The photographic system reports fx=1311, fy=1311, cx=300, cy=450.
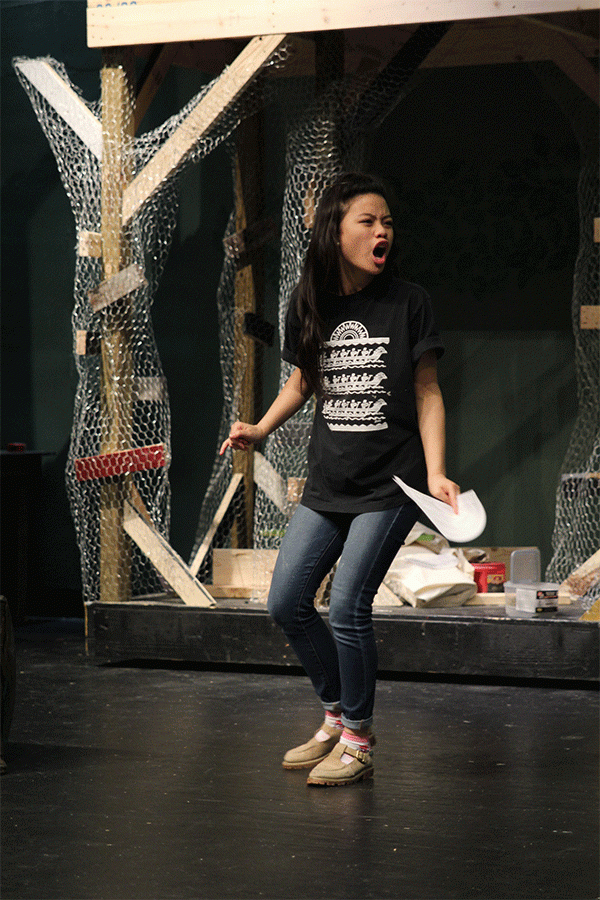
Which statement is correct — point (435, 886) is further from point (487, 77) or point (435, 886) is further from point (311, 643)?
point (487, 77)

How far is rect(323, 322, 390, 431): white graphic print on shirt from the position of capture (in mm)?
3742

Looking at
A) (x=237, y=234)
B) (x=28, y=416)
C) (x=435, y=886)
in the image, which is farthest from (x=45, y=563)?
(x=435, y=886)

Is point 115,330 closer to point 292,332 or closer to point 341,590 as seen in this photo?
point 292,332

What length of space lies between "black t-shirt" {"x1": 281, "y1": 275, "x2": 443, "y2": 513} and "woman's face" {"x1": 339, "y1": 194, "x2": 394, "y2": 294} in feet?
0.23

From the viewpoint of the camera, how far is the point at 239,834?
3.34 metres

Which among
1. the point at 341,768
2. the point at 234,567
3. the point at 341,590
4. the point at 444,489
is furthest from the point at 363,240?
the point at 234,567

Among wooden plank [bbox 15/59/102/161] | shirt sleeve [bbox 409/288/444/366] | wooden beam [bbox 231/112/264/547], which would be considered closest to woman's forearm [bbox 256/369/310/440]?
shirt sleeve [bbox 409/288/444/366]

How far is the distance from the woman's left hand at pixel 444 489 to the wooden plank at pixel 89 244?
2723 mm

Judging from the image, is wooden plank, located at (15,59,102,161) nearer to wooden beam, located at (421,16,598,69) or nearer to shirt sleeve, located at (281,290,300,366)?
wooden beam, located at (421,16,598,69)

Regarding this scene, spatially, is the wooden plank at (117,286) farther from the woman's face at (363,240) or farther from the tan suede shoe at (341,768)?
the tan suede shoe at (341,768)

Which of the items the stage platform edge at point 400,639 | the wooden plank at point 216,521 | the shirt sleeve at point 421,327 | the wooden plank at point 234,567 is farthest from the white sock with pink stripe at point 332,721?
the wooden plank at point 216,521

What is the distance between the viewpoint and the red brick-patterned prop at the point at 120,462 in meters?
5.82

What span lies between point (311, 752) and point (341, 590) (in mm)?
580

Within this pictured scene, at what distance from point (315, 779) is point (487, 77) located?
14.0ft
